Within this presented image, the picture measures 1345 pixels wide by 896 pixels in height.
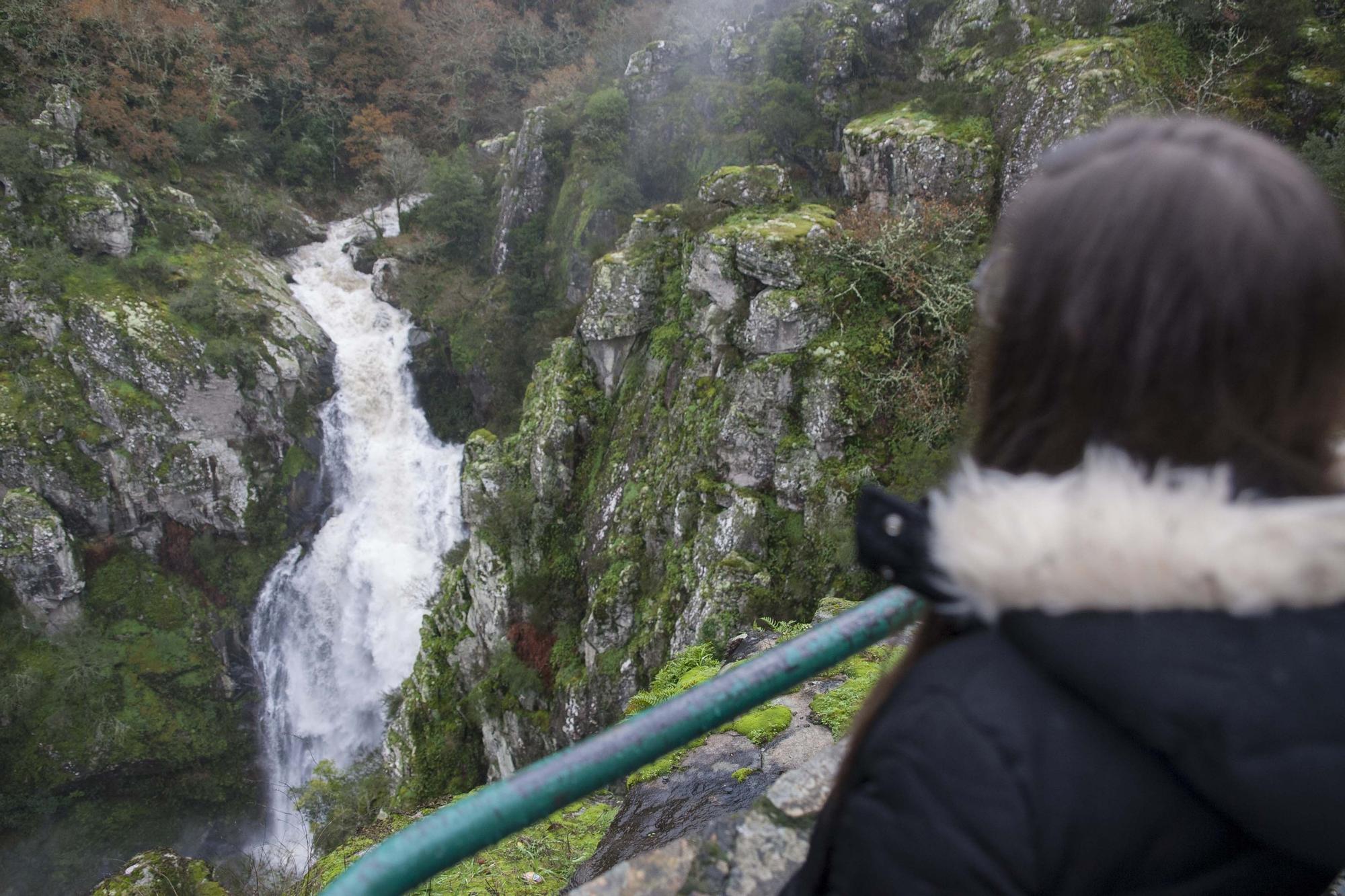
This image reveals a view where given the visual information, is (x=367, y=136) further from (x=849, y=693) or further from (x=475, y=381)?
(x=849, y=693)

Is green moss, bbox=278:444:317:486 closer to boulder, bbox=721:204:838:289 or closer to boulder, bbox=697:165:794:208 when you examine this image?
boulder, bbox=697:165:794:208

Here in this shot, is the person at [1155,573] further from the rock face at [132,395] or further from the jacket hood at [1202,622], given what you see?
the rock face at [132,395]

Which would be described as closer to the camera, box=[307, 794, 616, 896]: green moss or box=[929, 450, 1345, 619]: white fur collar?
box=[929, 450, 1345, 619]: white fur collar

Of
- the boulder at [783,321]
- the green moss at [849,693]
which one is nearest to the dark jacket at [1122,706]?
the green moss at [849,693]

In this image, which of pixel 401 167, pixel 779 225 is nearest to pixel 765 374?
pixel 779 225

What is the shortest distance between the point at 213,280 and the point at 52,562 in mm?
8288

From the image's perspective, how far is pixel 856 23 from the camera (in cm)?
1458

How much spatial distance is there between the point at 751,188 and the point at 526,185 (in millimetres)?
12043

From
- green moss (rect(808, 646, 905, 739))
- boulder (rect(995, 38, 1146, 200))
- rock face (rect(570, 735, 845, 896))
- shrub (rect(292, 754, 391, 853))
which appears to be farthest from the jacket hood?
shrub (rect(292, 754, 391, 853))

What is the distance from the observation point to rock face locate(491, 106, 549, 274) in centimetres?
2105

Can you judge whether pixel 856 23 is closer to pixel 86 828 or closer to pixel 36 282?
pixel 36 282

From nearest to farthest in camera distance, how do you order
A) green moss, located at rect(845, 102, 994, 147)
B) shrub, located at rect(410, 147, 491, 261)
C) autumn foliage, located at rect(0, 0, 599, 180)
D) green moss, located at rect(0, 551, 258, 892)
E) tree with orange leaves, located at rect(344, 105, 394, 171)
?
1. green moss, located at rect(845, 102, 994, 147)
2. green moss, located at rect(0, 551, 258, 892)
3. autumn foliage, located at rect(0, 0, 599, 180)
4. shrub, located at rect(410, 147, 491, 261)
5. tree with orange leaves, located at rect(344, 105, 394, 171)

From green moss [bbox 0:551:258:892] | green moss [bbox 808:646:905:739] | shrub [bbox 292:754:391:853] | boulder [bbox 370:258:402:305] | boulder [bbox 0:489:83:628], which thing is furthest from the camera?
boulder [bbox 370:258:402:305]

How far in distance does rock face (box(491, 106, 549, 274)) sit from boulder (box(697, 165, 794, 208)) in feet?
35.3
